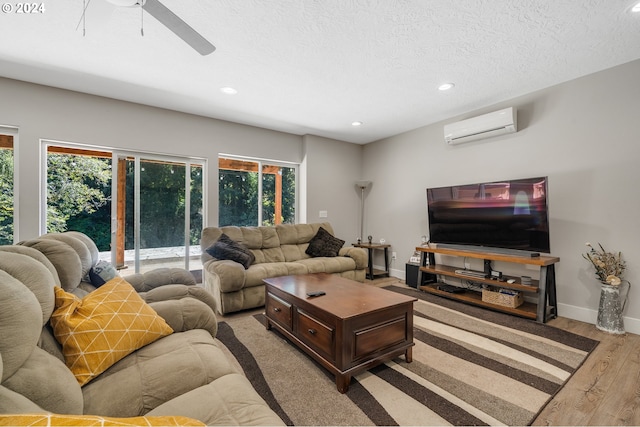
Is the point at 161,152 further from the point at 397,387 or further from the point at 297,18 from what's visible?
the point at 397,387

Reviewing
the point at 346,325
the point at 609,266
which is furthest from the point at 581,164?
the point at 346,325

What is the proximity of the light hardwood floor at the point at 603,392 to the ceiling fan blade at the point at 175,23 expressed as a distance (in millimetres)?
2883

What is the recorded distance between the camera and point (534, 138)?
3.24 meters

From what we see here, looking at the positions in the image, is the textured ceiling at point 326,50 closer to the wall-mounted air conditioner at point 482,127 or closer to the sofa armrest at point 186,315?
the wall-mounted air conditioner at point 482,127

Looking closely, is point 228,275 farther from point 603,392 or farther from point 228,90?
point 603,392

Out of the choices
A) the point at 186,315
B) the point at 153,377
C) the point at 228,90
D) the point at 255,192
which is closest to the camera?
the point at 153,377

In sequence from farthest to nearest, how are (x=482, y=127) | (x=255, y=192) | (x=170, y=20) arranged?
1. (x=255, y=192)
2. (x=482, y=127)
3. (x=170, y=20)

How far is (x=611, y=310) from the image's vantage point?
Answer: 2.55 m

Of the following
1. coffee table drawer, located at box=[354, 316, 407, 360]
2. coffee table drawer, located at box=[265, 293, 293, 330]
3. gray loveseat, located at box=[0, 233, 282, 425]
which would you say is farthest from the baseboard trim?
gray loveseat, located at box=[0, 233, 282, 425]

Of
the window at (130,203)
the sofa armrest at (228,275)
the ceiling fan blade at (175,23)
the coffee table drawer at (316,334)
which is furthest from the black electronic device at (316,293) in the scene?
the window at (130,203)

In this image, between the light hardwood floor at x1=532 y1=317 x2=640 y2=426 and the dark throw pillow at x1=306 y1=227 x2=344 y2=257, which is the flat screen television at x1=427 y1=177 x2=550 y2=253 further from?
the dark throw pillow at x1=306 y1=227 x2=344 y2=257

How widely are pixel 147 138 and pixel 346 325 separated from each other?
138 inches

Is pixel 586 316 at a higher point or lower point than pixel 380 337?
lower

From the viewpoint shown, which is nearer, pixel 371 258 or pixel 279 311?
pixel 279 311
